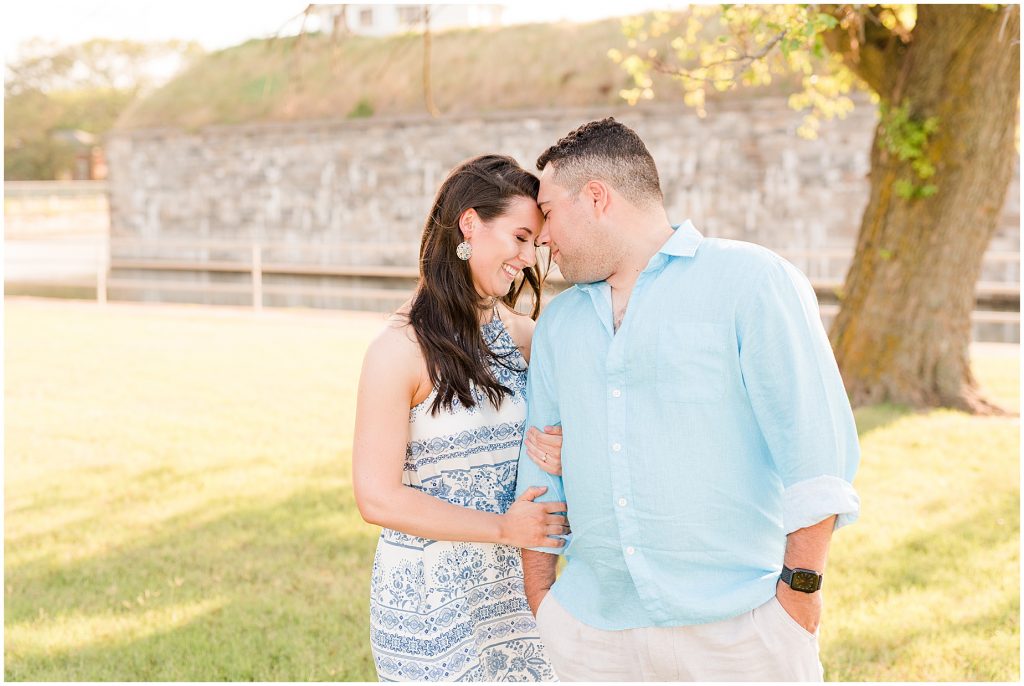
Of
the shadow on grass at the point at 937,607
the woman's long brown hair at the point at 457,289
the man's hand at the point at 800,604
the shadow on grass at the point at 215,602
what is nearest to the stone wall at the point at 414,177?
the shadow on grass at the point at 215,602

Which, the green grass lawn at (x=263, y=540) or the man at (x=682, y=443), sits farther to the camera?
the green grass lawn at (x=263, y=540)

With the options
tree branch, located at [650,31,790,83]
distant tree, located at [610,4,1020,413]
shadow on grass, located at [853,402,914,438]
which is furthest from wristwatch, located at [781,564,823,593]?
distant tree, located at [610,4,1020,413]

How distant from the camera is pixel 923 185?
25.8 ft

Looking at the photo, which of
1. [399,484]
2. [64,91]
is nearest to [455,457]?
[399,484]

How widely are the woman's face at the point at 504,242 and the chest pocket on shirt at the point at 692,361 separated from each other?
49 cm

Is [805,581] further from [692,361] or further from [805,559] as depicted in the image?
[692,361]

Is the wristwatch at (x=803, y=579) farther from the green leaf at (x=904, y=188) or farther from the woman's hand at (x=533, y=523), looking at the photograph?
the green leaf at (x=904, y=188)

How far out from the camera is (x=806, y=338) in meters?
2.04

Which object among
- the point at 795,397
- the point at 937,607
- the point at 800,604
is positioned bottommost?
the point at 937,607

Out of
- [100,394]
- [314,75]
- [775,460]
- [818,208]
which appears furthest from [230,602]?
[314,75]

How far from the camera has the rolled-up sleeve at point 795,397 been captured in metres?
2.01

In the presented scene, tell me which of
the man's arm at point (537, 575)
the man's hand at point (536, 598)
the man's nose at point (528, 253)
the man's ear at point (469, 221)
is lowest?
the man's hand at point (536, 598)

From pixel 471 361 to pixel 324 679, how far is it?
2070 millimetres

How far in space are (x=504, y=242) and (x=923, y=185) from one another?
6413 millimetres
